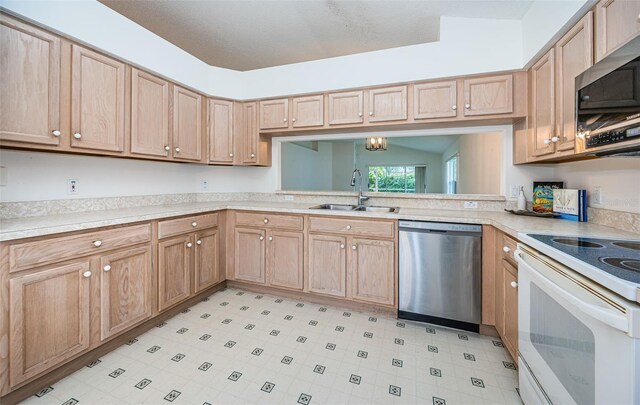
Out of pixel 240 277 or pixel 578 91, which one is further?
pixel 240 277

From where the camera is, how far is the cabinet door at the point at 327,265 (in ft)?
8.34

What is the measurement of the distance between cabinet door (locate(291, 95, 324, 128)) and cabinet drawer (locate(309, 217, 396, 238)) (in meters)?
1.04

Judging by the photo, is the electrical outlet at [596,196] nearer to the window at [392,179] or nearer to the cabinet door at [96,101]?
the window at [392,179]

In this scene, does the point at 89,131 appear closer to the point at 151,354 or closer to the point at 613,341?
the point at 151,354

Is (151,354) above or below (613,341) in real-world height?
below

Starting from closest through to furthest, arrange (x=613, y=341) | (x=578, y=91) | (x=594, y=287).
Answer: (x=613, y=341), (x=594, y=287), (x=578, y=91)

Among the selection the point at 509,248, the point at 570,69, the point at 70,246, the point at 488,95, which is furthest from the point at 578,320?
the point at 70,246

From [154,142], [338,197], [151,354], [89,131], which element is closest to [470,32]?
[338,197]

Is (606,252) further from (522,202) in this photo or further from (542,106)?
(522,202)

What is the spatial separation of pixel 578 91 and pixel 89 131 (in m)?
3.02

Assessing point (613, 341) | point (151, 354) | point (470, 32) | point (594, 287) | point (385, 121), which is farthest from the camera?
point (385, 121)

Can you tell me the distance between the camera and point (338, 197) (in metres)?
3.23

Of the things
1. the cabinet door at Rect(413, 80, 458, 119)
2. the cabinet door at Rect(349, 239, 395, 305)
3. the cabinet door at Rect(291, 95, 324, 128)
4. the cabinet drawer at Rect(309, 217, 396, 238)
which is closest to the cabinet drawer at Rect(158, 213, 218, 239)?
the cabinet drawer at Rect(309, 217, 396, 238)

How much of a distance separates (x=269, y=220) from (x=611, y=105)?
8.10 feet
